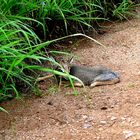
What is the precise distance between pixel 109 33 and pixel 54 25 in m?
0.46

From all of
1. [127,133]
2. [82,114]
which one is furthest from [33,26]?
[127,133]

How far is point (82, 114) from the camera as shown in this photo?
2.12 m

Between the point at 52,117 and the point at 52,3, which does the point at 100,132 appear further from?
the point at 52,3

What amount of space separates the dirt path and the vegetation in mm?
135

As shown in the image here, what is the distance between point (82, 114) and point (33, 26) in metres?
0.92

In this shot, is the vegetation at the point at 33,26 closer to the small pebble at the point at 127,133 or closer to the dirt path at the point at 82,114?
the dirt path at the point at 82,114

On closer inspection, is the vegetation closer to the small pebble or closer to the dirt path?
the dirt path

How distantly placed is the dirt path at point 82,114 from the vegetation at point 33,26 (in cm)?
13

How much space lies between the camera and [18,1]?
8.48 feet

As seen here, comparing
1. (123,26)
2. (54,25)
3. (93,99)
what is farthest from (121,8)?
(93,99)

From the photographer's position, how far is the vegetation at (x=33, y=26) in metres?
2.19

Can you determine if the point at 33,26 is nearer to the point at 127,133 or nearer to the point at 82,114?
the point at 82,114

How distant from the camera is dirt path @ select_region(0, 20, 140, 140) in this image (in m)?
1.97

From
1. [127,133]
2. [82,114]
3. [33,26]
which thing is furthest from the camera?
[33,26]
